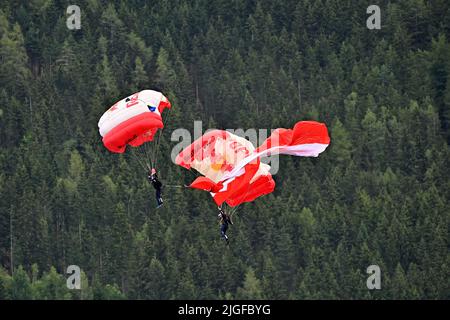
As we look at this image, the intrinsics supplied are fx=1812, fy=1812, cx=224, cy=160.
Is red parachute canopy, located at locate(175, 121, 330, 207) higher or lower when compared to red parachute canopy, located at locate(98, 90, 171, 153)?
lower

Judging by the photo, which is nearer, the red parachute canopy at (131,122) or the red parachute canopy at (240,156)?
the red parachute canopy at (240,156)

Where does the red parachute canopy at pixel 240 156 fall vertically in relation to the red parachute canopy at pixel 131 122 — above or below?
below

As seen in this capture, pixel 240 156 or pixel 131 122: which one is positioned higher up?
pixel 131 122

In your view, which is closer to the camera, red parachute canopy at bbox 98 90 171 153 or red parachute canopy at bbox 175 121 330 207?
red parachute canopy at bbox 175 121 330 207

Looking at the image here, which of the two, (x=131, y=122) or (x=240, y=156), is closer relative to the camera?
(x=131, y=122)
